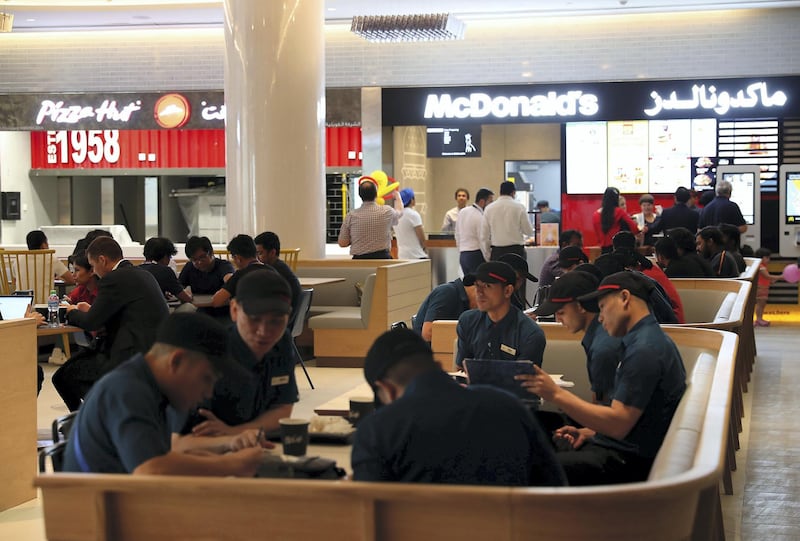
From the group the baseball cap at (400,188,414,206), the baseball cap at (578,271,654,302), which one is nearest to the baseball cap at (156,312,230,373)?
the baseball cap at (578,271,654,302)

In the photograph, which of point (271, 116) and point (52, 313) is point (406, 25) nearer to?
point (271, 116)

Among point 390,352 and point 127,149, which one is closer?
point 390,352

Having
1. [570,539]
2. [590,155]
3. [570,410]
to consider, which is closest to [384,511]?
[570,539]

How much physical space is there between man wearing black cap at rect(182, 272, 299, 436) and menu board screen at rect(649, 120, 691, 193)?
1100 centimetres

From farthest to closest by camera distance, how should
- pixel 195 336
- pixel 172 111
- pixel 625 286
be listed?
pixel 172 111
pixel 625 286
pixel 195 336

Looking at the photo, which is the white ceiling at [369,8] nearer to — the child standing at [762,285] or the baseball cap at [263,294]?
the child standing at [762,285]

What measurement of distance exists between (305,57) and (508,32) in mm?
4228

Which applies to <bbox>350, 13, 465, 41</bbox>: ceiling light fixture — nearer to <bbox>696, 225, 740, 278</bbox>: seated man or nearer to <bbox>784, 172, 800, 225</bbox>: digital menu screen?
<bbox>696, 225, 740, 278</bbox>: seated man

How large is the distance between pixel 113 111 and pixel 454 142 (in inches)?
185

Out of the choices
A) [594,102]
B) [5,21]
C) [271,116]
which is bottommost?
[271,116]

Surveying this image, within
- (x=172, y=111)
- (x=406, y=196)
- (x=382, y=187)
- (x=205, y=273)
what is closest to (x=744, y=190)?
(x=406, y=196)

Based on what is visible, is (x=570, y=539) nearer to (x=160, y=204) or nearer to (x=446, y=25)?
(x=446, y=25)

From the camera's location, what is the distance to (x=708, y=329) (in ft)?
17.3

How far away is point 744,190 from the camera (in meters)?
13.8
